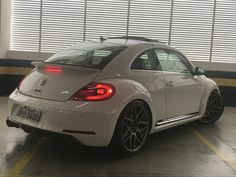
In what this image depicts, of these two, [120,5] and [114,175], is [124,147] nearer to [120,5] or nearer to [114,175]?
[114,175]

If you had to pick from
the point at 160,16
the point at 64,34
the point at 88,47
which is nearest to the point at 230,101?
the point at 160,16

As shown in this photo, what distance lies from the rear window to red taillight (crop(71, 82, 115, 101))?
14.1 inches

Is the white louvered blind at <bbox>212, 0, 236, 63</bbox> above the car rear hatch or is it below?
above

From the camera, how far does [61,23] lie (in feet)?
33.5

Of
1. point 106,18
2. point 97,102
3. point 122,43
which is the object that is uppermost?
point 106,18

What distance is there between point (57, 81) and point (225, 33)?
6.84m

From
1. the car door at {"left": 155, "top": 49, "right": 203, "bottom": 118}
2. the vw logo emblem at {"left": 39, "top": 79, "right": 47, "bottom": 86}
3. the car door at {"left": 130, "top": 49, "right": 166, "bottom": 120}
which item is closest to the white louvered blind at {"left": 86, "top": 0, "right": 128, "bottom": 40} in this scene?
the car door at {"left": 155, "top": 49, "right": 203, "bottom": 118}

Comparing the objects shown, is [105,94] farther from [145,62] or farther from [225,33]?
[225,33]

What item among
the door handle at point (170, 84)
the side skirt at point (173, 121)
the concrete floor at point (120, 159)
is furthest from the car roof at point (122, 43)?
the concrete floor at point (120, 159)

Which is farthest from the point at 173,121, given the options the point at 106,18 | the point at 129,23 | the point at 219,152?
the point at 106,18

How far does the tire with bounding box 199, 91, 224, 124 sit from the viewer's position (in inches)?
283

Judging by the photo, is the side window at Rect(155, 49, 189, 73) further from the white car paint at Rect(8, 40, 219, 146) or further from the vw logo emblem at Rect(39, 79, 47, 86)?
the vw logo emblem at Rect(39, 79, 47, 86)

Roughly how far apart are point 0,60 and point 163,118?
5711mm

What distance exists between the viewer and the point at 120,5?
1018 centimetres
